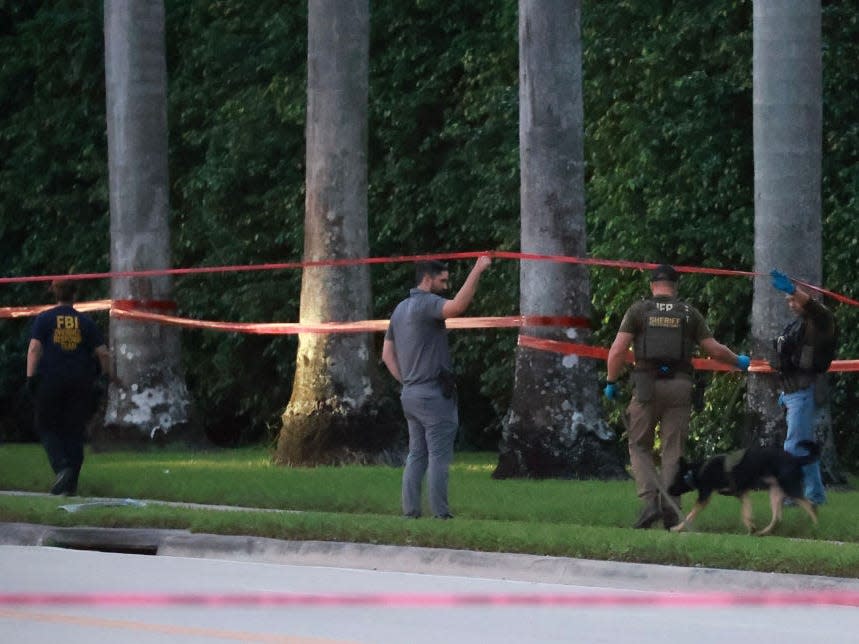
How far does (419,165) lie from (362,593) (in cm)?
1720

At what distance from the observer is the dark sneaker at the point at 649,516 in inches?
599

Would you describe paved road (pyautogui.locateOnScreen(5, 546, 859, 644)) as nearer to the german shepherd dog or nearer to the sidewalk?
the sidewalk

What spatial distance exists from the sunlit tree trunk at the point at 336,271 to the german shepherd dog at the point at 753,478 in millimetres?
7235

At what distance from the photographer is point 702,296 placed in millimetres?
23938

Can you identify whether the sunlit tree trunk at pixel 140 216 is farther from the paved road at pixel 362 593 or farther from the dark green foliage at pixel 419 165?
the paved road at pixel 362 593

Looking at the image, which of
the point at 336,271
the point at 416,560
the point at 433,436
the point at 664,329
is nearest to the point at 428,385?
the point at 433,436

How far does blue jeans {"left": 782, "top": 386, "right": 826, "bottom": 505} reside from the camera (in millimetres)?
16406

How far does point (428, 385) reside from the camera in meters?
15.5

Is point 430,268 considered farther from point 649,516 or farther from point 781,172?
point 781,172

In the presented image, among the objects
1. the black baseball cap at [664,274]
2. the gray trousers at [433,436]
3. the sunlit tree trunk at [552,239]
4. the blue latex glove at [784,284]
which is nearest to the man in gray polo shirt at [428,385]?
the gray trousers at [433,436]

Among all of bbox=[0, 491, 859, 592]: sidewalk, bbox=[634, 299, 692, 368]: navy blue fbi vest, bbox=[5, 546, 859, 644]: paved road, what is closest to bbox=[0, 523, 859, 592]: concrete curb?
bbox=[0, 491, 859, 592]: sidewalk

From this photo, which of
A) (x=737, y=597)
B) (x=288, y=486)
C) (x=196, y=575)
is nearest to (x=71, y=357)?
(x=288, y=486)

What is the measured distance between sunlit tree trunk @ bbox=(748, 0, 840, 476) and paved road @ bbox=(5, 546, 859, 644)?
6066mm

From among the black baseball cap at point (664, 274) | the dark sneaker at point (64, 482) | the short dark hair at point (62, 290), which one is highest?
the black baseball cap at point (664, 274)
